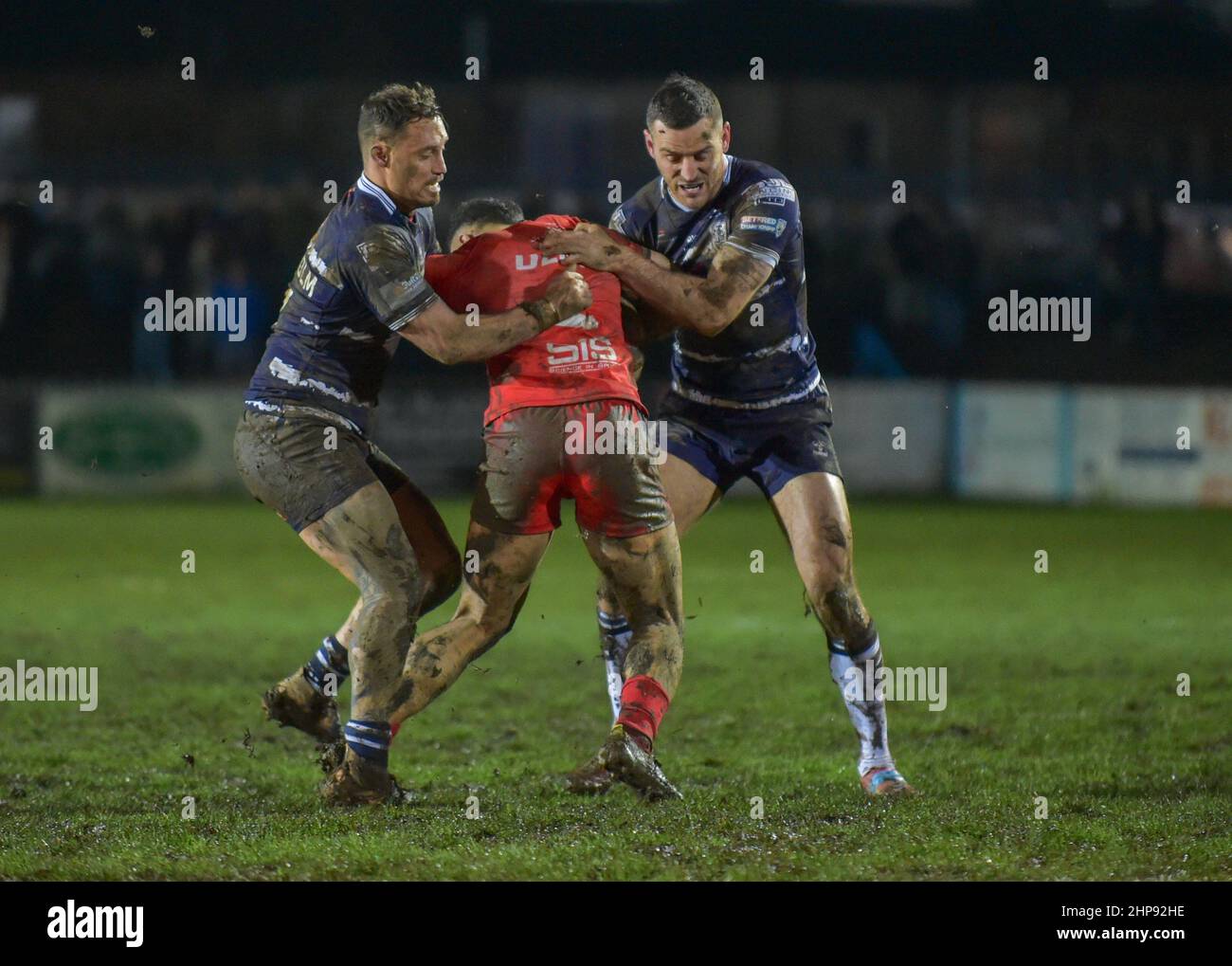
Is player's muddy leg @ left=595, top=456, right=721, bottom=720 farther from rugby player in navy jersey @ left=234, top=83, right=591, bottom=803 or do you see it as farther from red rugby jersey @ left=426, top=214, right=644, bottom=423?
rugby player in navy jersey @ left=234, top=83, right=591, bottom=803

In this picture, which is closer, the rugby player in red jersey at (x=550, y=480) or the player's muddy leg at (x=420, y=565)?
the rugby player in red jersey at (x=550, y=480)

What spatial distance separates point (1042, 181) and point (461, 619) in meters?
19.0

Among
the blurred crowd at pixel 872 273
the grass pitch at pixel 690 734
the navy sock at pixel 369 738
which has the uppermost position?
the blurred crowd at pixel 872 273

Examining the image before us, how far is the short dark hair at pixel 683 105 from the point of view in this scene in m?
5.84

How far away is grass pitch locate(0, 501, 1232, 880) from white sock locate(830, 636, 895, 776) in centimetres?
18

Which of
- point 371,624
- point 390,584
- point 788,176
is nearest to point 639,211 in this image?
point 390,584

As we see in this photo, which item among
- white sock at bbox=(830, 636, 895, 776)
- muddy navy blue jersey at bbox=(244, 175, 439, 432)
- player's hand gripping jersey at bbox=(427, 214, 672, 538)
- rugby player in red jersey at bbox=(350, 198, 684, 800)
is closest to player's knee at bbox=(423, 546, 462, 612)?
rugby player in red jersey at bbox=(350, 198, 684, 800)

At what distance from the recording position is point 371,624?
5477 mm

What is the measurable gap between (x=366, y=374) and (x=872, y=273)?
624 inches

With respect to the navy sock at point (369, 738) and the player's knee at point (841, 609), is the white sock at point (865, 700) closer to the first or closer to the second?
the player's knee at point (841, 609)

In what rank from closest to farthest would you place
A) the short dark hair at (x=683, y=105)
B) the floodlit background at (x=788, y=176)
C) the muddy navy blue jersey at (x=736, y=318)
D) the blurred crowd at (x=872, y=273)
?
the short dark hair at (x=683, y=105) → the muddy navy blue jersey at (x=736, y=318) → the floodlit background at (x=788, y=176) → the blurred crowd at (x=872, y=273)

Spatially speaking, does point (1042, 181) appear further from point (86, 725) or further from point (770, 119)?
point (86, 725)

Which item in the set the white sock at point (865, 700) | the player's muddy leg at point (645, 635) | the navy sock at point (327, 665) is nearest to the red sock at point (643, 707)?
the player's muddy leg at point (645, 635)

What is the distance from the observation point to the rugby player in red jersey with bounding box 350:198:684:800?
5594mm
